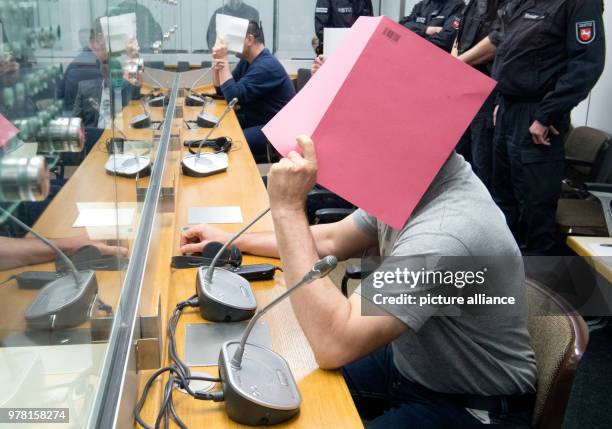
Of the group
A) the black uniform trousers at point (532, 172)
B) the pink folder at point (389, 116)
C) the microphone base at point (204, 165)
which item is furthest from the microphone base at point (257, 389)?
the black uniform trousers at point (532, 172)

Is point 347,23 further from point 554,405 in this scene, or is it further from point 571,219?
point 554,405

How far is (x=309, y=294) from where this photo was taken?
3.70 feet

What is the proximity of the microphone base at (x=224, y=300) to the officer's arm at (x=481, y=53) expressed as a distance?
101 inches

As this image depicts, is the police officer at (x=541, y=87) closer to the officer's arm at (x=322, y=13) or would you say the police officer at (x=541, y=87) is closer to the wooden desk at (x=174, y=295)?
the wooden desk at (x=174, y=295)

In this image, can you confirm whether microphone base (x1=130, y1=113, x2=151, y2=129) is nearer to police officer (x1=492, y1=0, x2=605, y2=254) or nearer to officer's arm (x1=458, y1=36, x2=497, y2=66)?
police officer (x1=492, y1=0, x2=605, y2=254)

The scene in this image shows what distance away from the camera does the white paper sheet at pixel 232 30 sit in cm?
357

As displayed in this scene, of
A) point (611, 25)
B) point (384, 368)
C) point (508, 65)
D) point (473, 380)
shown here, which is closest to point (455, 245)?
point (473, 380)

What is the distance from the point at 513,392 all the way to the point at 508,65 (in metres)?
2.13

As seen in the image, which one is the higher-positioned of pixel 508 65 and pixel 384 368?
pixel 508 65

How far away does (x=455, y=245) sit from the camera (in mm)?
1102

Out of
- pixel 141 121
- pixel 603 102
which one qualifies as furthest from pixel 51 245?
pixel 603 102

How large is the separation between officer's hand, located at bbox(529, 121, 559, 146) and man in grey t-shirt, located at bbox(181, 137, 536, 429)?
1.82 metres

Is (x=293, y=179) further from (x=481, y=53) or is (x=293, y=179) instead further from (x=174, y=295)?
(x=481, y=53)

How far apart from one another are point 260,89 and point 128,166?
285 cm
